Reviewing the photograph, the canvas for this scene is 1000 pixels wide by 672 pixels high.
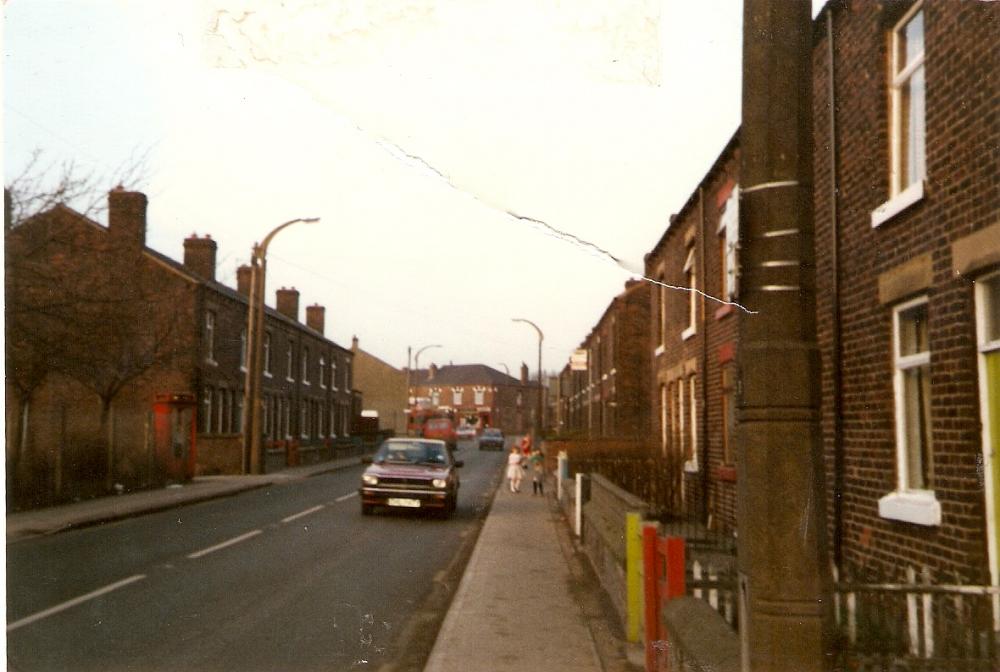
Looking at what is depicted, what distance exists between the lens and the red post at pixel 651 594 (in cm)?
594

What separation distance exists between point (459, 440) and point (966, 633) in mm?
87593

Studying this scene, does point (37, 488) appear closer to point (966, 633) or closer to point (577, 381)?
point (966, 633)

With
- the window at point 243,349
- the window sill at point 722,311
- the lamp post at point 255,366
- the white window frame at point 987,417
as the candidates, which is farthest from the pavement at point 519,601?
the window at point 243,349

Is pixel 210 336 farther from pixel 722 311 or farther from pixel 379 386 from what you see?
pixel 379 386

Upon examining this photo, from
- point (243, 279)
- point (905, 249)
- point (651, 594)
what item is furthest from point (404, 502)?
point (243, 279)

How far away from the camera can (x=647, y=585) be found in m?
6.09

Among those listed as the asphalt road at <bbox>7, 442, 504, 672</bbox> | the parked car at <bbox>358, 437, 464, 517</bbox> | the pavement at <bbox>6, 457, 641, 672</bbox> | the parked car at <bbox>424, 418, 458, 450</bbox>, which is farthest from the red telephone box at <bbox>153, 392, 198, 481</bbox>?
the parked car at <bbox>424, 418, 458, 450</bbox>

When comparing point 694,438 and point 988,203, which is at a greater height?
point 988,203

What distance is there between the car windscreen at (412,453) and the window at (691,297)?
6330 mm

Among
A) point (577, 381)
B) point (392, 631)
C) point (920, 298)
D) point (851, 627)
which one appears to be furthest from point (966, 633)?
point (577, 381)

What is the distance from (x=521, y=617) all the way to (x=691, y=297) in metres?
9.38

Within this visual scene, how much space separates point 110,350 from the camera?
70.9 feet

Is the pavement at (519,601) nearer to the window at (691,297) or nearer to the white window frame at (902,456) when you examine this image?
the white window frame at (902,456)

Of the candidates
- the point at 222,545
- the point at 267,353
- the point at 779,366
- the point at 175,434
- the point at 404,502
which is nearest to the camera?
the point at 779,366
